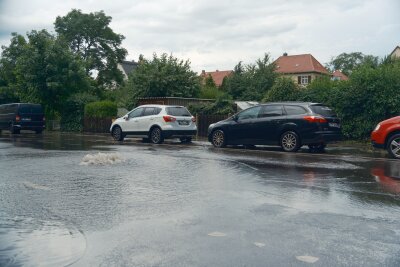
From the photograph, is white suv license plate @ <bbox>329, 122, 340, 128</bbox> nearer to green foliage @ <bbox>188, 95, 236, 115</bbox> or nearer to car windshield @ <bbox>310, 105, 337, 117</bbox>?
car windshield @ <bbox>310, 105, 337, 117</bbox>

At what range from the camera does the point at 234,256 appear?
4363 mm

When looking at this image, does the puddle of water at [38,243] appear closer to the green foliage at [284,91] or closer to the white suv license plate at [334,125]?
the white suv license plate at [334,125]

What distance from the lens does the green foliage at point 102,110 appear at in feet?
95.9

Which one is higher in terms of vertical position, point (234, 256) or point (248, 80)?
point (248, 80)

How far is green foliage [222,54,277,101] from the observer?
43.6 metres

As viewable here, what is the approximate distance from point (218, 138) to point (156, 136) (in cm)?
349

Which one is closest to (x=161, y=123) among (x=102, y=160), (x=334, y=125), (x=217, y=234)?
(x=334, y=125)

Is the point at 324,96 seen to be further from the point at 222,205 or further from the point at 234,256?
the point at 234,256

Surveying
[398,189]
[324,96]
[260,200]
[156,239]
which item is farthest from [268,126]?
[156,239]

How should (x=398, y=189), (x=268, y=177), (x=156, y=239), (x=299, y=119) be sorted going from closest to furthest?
(x=156, y=239)
(x=398, y=189)
(x=268, y=177)
(x=299, y=119)

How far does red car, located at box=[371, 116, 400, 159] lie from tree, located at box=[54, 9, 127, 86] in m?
48.2

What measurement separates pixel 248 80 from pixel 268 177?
123 ft

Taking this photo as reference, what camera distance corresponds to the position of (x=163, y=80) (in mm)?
30969

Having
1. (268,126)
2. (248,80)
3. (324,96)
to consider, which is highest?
(248,80)
